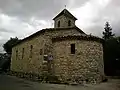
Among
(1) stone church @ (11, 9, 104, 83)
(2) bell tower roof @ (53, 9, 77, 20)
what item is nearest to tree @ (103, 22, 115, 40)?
(2) bell tower roof @ (53, 9, 77, 20)

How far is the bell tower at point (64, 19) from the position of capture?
895 inches

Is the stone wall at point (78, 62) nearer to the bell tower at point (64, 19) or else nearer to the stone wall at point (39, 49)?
the stone wall at point (39, 49)

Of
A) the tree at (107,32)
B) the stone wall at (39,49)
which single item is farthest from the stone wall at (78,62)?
the tree at (107,32)

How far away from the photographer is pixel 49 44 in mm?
17375

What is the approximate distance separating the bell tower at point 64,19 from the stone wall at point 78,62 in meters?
6.83

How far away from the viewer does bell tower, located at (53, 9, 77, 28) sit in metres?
22.7

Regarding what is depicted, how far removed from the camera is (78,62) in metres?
15.5

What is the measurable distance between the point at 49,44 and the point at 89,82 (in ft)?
19.5

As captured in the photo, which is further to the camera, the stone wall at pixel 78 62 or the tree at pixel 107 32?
the tree at pixel 107 32

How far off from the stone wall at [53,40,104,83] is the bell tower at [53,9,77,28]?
22.4 ft

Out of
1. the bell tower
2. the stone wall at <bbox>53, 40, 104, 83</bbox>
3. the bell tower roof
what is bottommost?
the stone wall at <bbox>53, 40, 104, 83</bbox>

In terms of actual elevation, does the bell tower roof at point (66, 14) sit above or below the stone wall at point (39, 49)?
above

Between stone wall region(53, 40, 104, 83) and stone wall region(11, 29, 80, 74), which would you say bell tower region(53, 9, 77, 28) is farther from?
stone wall region(53, 40, 104, 83)

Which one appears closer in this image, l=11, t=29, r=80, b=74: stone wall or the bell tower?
l=11, t=29, r=80, b=74: stone wall
